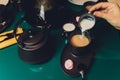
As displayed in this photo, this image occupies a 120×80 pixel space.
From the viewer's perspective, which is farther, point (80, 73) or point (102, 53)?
point (102, 53)

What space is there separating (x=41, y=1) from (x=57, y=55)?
1.04 ft

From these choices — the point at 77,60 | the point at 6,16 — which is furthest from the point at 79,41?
the point at 6,16

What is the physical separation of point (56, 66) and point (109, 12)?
40 cm

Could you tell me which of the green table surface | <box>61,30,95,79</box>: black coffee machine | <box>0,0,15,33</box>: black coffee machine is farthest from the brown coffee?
<box>0,0,15,33</box>: black coffee machine

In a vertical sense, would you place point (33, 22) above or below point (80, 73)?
above

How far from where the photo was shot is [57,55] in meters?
1.27

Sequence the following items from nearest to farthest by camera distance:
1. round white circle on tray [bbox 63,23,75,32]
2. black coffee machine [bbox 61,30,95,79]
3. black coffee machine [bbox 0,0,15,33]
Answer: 1. black coffee machine [bbox 61,30,95,79]
2. round white circle on tray [bbox 63,23,75,32]
3. black coffee machine [bbox 0,0,15,33]

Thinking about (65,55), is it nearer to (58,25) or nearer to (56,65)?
(56,65)

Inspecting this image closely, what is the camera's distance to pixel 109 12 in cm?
123

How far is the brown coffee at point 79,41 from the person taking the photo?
1.17 metres

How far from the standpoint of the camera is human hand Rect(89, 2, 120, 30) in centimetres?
119

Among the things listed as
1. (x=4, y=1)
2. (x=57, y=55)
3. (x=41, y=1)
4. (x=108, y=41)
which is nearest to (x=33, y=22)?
→ (x=41, y=1)

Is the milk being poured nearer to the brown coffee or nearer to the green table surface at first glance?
the brown coffee

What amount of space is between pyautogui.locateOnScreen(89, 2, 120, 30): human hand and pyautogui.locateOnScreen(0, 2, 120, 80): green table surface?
150 mm
